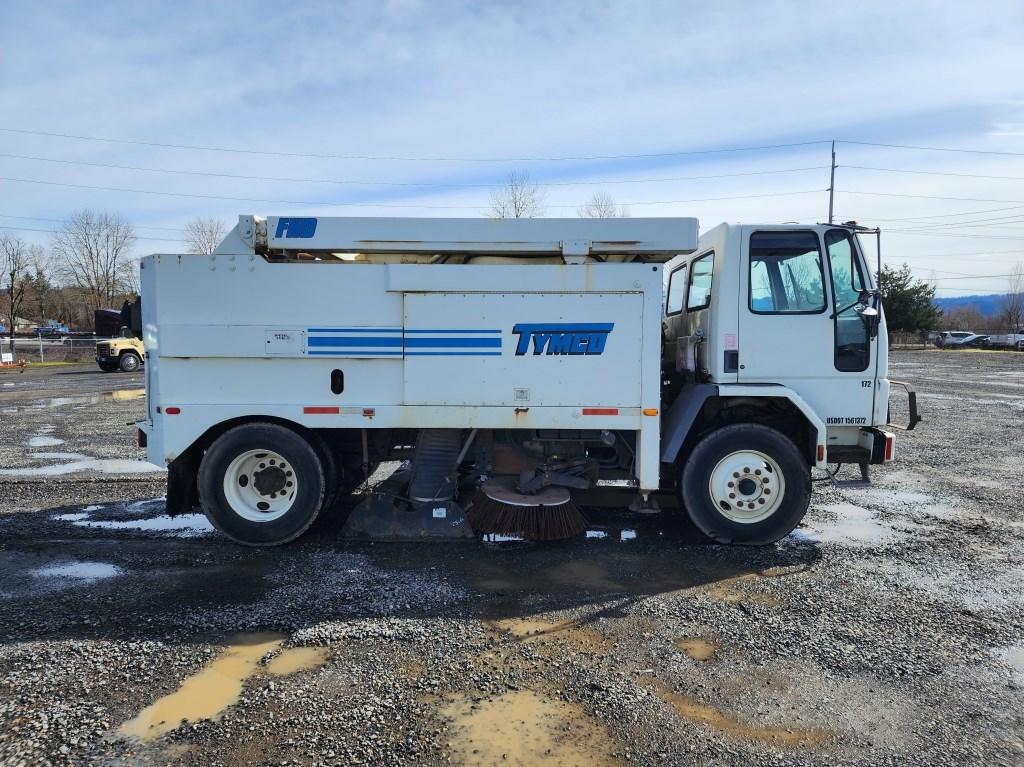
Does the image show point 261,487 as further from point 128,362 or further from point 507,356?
point 128,362

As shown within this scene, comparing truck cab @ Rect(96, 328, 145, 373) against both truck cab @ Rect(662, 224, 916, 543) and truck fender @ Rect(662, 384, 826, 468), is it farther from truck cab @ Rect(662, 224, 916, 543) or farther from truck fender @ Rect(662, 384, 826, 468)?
truck cab @ Rect(662, 224, 916, 543)

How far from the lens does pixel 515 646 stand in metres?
3.88

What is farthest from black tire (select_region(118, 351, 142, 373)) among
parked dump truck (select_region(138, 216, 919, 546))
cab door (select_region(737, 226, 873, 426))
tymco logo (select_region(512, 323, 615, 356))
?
cab door (select_region(737, 226, 873, 426))

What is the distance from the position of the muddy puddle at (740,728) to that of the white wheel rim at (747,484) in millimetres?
2497

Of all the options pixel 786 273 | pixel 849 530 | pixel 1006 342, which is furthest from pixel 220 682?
pixel 1006 342

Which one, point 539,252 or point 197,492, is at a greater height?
point 539,252

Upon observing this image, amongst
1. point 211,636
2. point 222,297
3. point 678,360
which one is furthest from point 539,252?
point 211,636

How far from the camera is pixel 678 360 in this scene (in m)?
6.29

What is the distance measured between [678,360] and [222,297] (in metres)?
4.03

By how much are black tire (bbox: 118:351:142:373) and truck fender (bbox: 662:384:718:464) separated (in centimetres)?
2925

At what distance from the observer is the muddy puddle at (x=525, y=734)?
9.37 feet

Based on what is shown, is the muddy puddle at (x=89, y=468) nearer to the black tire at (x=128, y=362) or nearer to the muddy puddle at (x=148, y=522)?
the muddy puddle at (x=148, y=522)

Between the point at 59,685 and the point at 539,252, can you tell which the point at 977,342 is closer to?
the point at 539,252

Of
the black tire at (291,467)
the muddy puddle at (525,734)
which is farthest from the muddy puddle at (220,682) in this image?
the black tire at (291,467)
